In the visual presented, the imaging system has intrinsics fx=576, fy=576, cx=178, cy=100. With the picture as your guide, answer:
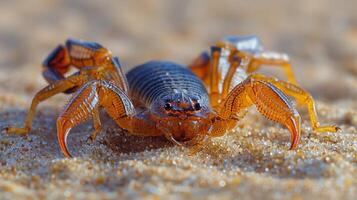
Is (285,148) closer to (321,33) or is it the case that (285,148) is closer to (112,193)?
(112,193)

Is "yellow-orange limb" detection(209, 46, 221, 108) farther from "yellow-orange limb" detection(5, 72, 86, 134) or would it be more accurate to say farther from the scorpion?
"yellow-orange limb" detection(5, 72, 86, 134)

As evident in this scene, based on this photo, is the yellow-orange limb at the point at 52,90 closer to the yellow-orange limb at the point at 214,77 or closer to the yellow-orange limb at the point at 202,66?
the yellow-orange limb at the point at 214,77

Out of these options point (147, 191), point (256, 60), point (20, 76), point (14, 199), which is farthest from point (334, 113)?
point (20, 76)

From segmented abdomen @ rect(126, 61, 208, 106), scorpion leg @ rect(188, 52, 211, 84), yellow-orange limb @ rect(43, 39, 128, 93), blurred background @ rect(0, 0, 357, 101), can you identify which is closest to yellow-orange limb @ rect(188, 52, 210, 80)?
scorpion leg @ rect(188, 52, 211, 84)

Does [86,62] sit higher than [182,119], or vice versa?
[86,62]

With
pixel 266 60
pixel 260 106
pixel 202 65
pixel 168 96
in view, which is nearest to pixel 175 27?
pixel 202 65

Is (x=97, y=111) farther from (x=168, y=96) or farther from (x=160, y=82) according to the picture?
(x=160, y=82)

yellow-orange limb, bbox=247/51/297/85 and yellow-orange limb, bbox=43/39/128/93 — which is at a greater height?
yellow-orange limb, bbox=43/39/128/93
